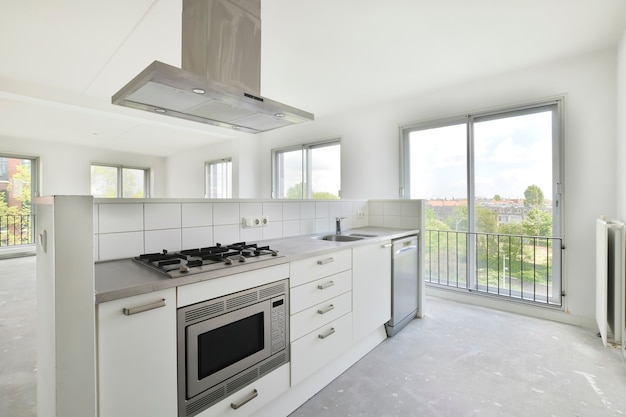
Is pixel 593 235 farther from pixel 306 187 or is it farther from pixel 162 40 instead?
pixel 162 40

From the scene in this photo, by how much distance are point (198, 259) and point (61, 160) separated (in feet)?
24.5

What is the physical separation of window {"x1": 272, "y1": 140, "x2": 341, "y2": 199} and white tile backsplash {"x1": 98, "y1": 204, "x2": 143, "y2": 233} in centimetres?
349

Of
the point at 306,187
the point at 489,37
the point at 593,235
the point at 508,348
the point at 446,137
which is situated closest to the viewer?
the point at 508,348

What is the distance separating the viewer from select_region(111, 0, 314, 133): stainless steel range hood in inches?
57.6

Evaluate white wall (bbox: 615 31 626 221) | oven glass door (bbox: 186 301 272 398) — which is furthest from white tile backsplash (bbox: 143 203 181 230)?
A: white wall (bbox: 615 31 626 221)

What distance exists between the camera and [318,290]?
70.6 inches

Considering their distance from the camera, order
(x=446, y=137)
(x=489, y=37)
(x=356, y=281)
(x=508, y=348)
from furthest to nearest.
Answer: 1. (x=446, y=137)
2. (x=489, y=37)
3. (x=508, y=348)
4. (x=356, y=281)

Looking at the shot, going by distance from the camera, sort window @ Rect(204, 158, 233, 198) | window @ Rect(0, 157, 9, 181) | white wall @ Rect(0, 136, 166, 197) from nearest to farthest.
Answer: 1. window @ Rect(0, 157, 9, 181)
2. white wall @ Rect(0, 136, 166, 197)
3. window @ Rect(204, 158, 233, 198)

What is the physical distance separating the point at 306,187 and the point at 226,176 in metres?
2.29

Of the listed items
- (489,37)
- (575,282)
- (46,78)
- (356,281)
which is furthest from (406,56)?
(46,78)

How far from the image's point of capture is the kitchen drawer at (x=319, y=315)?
1.65m

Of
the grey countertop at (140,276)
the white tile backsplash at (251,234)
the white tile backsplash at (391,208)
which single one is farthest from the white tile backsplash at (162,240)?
the white tile backsplash at (391,208)

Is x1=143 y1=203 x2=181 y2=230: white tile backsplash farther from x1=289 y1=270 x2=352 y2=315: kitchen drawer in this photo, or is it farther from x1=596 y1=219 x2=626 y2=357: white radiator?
x1=596 y1=219 x2=626 y2=357: white radiator

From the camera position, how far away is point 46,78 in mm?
3355
